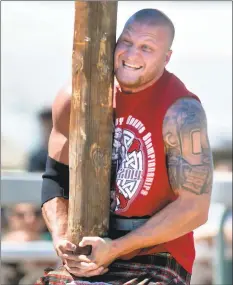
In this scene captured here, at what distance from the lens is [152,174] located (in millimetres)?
3314

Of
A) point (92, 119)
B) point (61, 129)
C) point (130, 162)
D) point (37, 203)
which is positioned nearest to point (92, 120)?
point (92, 119)

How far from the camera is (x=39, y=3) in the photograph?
26.1 ft

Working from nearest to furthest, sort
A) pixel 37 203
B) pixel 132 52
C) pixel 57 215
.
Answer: pixel 132 52, pixel 57 215, pixel 37 203

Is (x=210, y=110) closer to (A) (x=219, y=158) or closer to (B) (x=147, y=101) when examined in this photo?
(A) (x=219, y=158)

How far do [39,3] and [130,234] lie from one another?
196 inches

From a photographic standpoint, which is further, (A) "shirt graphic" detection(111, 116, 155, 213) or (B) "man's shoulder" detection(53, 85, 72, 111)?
(B) "man's shoulder" detection(53, 85, 72, 111)

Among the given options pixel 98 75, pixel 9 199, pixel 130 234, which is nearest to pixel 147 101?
pixel 98 75

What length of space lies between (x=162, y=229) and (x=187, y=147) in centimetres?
31

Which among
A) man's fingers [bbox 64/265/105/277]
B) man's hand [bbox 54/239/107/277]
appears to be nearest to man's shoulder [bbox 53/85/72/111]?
man's hand [bbox 54/239/107/277]

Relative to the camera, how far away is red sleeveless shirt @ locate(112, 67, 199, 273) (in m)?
3.32

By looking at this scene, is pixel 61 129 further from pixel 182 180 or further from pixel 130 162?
pixel 182 180

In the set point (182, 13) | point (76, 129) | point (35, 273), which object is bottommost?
point (35, 273)

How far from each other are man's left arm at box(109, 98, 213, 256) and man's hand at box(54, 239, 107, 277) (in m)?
0.11

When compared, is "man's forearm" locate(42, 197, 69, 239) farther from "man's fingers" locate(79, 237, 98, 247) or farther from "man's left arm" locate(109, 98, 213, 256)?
"man's left arm" locate(109, 98, 213, 256)
